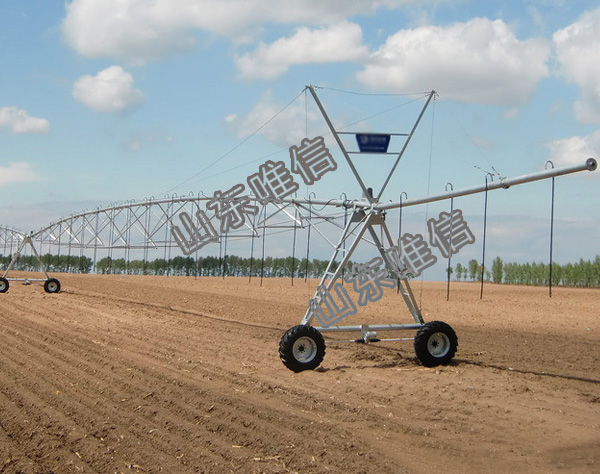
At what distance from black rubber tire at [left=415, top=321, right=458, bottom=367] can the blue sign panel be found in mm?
3412

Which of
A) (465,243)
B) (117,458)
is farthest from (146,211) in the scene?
(117,458)

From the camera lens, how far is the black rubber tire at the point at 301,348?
11312mm

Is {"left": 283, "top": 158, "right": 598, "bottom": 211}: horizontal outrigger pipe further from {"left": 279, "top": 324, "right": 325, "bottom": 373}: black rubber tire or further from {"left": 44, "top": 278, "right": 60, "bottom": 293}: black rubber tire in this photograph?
{"left": 44, "top": 278, "right": 60, "bottom": 293}: black rubber tire

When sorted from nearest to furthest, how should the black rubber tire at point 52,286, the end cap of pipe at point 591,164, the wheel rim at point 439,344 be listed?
1. the end cap of pipe at point 591,164
2. the wheel rim at point 439,344
3. the black rubber tire at point 52,286

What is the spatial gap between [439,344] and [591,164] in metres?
4.69

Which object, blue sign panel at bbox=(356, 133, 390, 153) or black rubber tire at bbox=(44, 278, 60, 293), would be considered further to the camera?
black rubber tire at bbox=(44, 278, 60, 293)

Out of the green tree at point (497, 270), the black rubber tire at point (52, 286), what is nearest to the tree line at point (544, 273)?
the green tree at point (497, 270)

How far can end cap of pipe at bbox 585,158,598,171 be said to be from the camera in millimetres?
8750

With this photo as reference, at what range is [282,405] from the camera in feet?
29.6

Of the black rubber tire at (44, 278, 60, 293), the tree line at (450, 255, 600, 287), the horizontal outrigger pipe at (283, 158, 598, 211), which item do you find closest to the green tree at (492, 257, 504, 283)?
the tree line at (450, 255, 600, 287)

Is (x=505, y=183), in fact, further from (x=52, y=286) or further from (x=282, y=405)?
(x=52, y=286)

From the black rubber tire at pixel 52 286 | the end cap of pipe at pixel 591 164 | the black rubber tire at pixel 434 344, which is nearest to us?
the end cap of pipe at pixel 591 164

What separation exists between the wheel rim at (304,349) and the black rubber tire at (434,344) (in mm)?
1945

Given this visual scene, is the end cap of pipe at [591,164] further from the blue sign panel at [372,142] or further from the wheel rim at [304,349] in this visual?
the wheel rim at [304,349]
